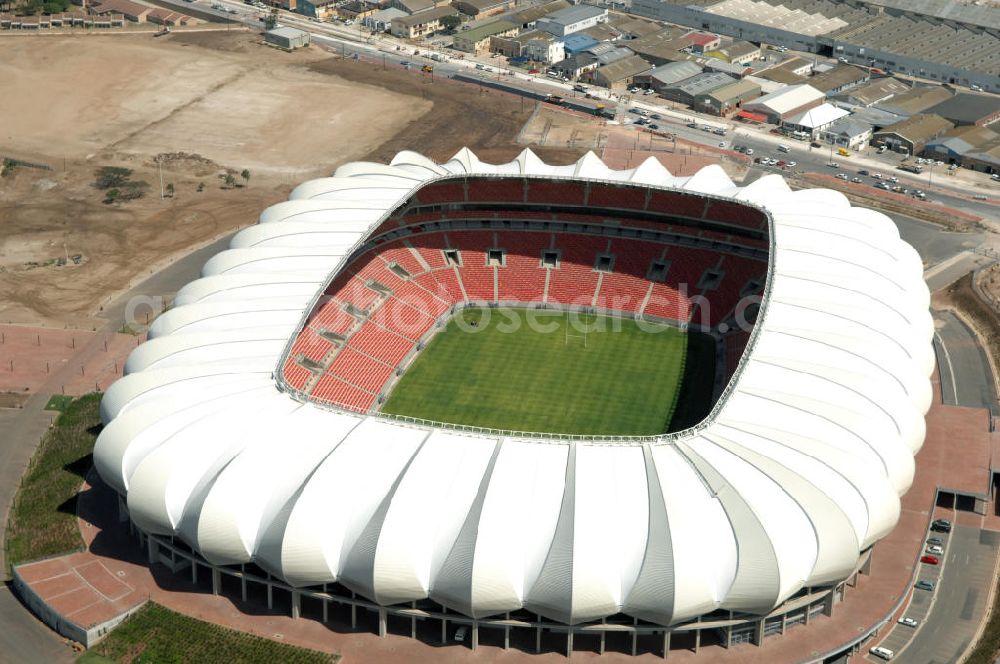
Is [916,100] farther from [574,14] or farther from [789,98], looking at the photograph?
[574,14]

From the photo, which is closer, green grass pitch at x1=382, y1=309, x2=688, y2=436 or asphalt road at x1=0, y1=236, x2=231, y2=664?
asphalt road at x1=0, y1=236, x2=231, y2=664

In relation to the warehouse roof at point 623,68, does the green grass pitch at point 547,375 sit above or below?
below

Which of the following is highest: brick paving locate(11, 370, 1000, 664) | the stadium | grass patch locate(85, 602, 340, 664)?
the stadium

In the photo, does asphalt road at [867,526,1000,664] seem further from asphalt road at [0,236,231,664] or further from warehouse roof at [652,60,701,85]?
warehouse roof at [652,60,701,85]

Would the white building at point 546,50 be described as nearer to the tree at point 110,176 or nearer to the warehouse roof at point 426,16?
the warehouse roof at point 426,16

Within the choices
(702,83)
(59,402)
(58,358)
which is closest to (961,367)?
(59,402)

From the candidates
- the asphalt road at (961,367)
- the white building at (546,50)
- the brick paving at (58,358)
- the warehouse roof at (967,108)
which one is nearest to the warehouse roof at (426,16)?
the white building at (546,50)

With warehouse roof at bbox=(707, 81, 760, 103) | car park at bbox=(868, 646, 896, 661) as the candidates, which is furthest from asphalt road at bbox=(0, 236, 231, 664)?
warehouse roof at bbox=(707, 81, 760, 103)
